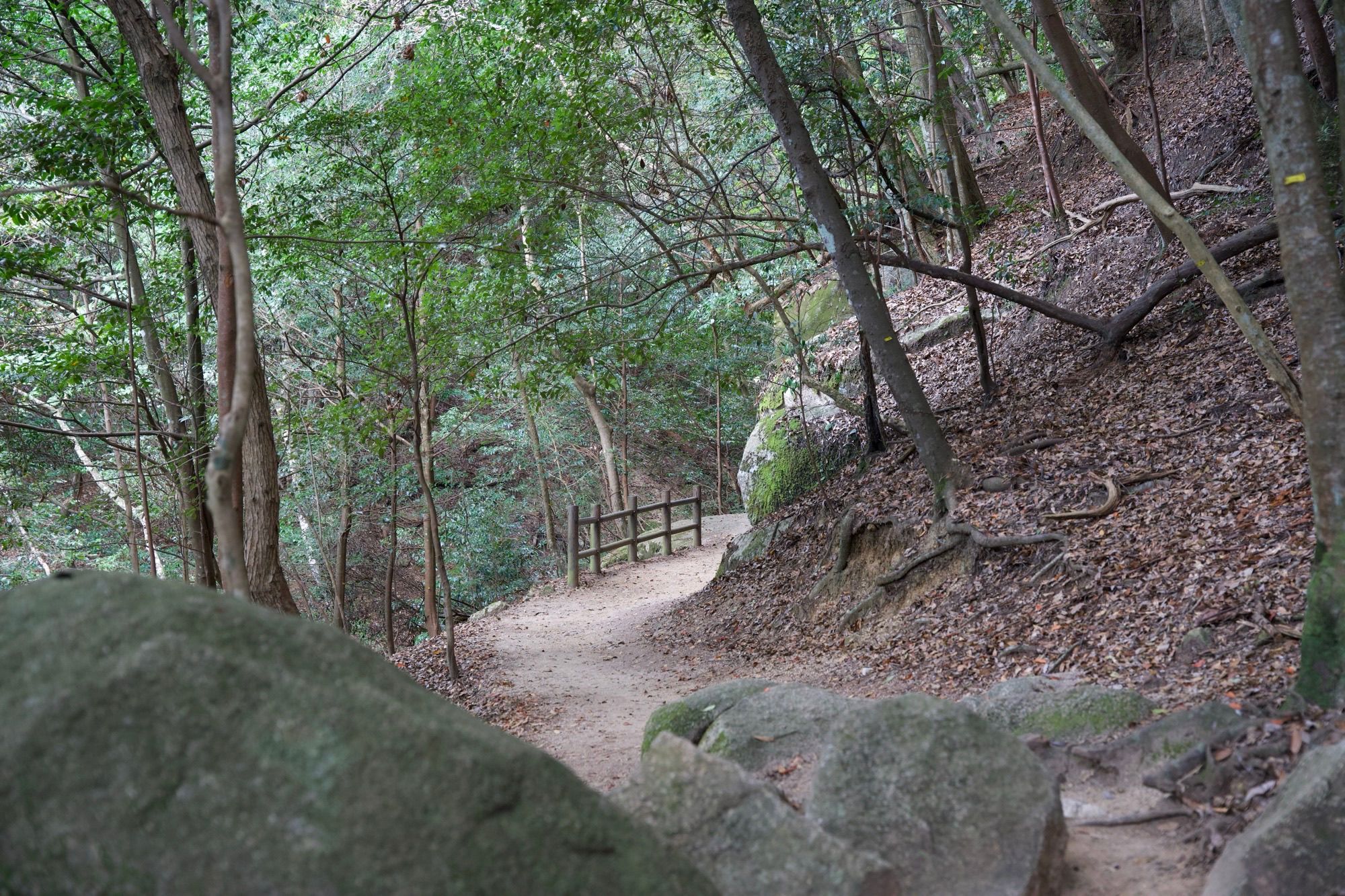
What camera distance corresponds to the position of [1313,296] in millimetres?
4000

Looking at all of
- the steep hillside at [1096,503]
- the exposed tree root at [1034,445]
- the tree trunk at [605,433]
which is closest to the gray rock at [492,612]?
the steep hillside at [1096,503]

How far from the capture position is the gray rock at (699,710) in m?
5.39

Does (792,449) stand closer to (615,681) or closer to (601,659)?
(601,659)

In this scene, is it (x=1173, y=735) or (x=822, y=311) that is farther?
(x=822, y=311)

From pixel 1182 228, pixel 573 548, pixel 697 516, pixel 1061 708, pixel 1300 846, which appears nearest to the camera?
pixel 1300 846

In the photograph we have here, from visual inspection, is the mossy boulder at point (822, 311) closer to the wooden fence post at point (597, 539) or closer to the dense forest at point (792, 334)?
the dense forest at point (792, 334)

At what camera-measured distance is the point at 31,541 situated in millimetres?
15797

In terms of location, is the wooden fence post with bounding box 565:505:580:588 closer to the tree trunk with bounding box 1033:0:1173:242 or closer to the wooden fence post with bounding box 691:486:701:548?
the wooden fence post with bounding box 691:486:701:548

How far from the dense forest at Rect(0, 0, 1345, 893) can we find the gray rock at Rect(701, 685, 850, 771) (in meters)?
0.05

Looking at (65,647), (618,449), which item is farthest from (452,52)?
(618,449)

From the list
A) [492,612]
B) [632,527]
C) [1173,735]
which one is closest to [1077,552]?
[1173,735]

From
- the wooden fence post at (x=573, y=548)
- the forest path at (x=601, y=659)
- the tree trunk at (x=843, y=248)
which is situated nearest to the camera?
the forest path at (x=601, y=659)

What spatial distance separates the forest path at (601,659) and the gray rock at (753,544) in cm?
114

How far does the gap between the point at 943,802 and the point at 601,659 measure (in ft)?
26.2
